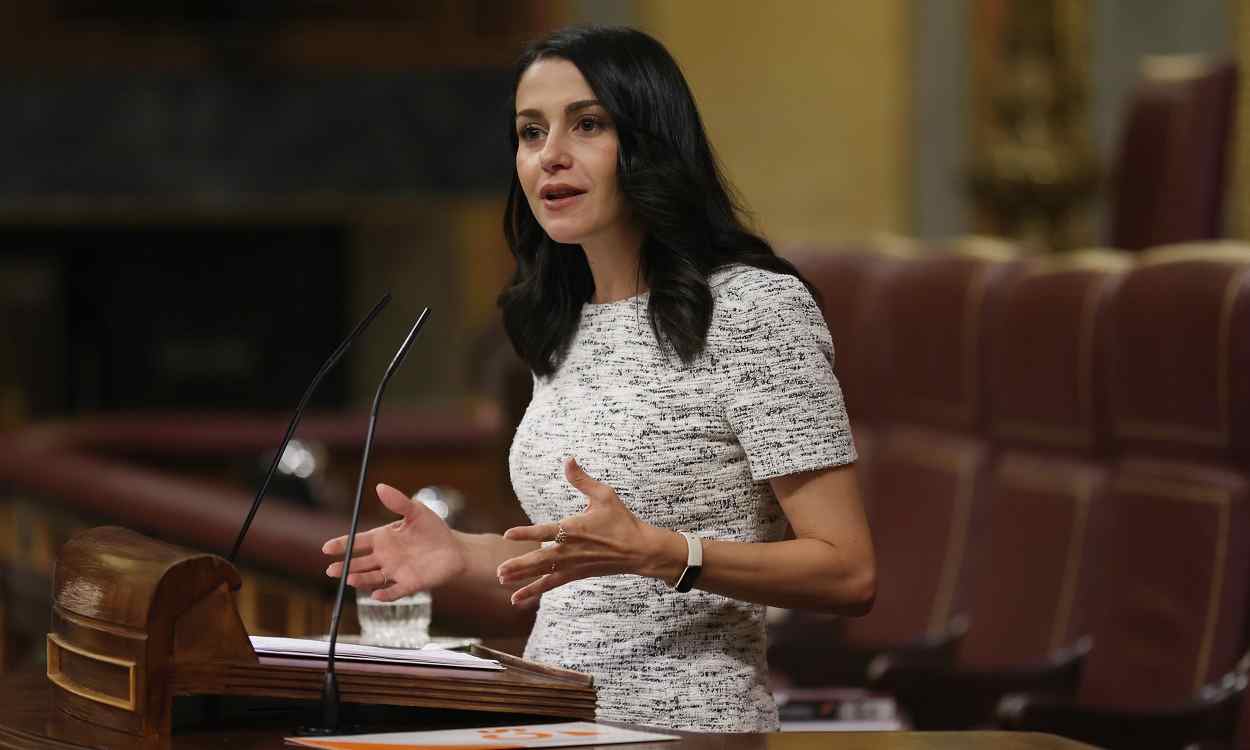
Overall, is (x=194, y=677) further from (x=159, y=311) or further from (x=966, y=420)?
(x=159, y=311)

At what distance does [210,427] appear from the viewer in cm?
531

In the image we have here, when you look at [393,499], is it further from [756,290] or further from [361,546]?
[756,290]

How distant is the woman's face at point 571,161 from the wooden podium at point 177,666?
0.41m

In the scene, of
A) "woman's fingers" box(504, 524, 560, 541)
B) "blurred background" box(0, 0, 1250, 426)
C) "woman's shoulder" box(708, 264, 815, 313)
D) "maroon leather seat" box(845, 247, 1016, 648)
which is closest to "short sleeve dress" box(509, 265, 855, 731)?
"woman's shoulder" box(708, 264, 815, 313)

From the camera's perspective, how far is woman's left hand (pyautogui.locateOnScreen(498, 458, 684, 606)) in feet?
4.45

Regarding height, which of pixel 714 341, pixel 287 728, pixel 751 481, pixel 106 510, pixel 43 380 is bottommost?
pixel 43 380

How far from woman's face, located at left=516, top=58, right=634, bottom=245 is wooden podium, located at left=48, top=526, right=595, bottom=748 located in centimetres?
41

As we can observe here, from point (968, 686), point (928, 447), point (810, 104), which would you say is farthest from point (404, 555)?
point (810, 104)

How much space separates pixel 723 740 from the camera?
1.36 metres

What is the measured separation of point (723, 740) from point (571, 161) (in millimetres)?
533

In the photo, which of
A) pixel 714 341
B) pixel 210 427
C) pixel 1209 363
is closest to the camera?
pixel 714 341

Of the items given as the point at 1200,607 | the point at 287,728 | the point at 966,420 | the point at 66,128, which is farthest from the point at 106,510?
the point at 66,128

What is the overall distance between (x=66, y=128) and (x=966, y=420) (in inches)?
179

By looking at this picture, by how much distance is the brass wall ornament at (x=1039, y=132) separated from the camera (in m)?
6.57
